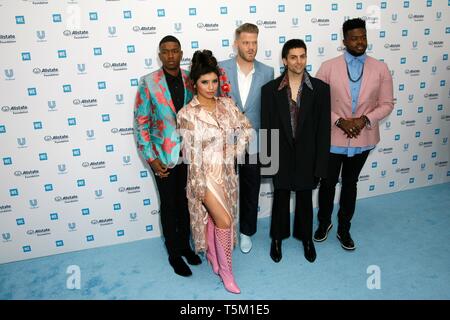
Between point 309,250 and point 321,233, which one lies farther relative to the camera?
point 321,233

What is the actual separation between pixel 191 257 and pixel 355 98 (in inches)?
81.8

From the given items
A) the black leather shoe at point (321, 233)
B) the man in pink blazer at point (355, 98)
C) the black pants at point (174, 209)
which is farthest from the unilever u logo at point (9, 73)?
the black leather shoe at point (321, 233)

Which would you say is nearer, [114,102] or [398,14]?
[114,102]

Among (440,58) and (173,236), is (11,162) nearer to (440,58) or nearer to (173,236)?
(173,236)

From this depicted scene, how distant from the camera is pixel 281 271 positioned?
322 centimetres

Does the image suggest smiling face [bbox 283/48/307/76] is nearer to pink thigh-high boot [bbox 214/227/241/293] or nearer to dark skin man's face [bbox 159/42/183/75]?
dark skin man's face [bbox 159/42/183/75]

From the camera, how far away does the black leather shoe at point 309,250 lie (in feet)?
10.9

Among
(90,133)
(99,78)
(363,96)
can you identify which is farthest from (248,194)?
(99,78)

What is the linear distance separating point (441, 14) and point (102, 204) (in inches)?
173

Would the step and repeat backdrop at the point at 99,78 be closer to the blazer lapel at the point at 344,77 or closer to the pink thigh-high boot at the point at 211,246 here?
the blazer lapel at the point at 344,77

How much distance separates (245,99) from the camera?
10.6ft

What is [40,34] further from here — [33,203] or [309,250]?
[309,250]

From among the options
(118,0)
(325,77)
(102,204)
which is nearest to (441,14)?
(325,77)
